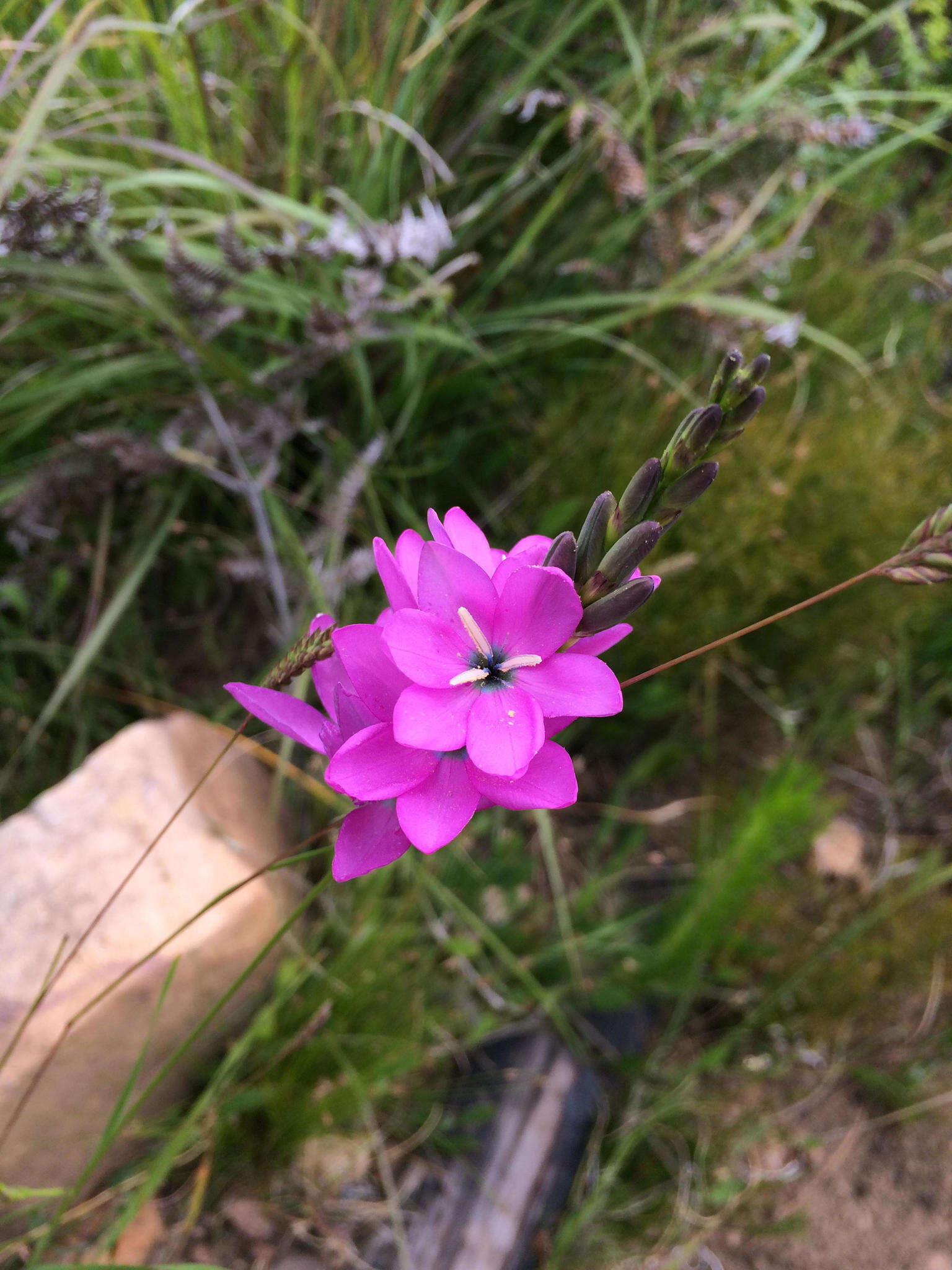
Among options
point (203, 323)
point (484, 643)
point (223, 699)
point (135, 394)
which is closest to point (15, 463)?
point (135, 394)

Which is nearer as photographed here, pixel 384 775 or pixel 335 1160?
pixel 384 775

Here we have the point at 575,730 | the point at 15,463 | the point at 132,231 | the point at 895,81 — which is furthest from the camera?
the point at 895,81

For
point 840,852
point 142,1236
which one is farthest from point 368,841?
point 840,852

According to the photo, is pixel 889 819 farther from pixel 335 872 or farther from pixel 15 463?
pixel 15 463

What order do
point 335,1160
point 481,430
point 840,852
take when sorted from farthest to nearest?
point 840,852 < point 481,430 < point 335,1160

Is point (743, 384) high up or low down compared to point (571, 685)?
up

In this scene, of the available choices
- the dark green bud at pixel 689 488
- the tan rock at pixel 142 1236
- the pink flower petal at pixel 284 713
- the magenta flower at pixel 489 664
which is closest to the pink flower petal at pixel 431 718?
the magenta flower at pixel 489 664

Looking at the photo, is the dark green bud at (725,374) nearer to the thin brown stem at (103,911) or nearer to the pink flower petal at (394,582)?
the pink flower petal at (394,582)

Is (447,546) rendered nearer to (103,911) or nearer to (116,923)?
(103,911)
